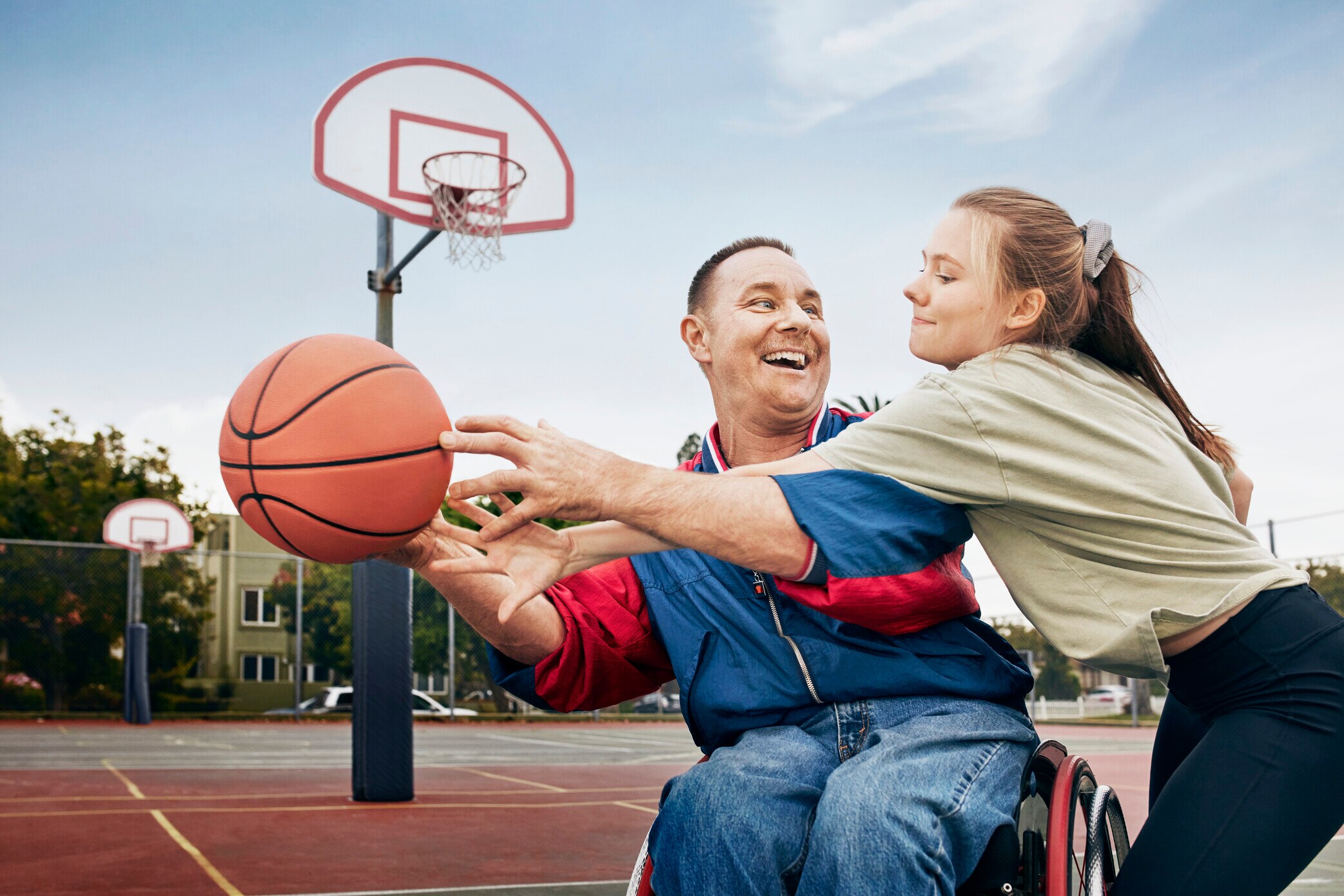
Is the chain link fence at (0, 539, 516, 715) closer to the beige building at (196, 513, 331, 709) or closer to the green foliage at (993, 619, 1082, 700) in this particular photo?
the beige building at (196, 513, 331, 709)

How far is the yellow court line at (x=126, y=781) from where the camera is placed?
768 centimetres

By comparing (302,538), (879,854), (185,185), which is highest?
(185,185)

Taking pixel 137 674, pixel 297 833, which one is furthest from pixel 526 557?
pixel 137 674

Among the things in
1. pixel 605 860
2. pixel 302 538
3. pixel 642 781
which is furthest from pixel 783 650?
pixel 642 781

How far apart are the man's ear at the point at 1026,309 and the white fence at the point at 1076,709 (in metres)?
21.1

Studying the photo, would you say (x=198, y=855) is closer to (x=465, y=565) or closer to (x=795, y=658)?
(x=465, y=565)

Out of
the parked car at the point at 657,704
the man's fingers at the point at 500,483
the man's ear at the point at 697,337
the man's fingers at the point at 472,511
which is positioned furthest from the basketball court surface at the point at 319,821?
the parked car at the point at 657,704

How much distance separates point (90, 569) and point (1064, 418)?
63.9 ft

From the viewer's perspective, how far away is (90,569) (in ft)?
59.9

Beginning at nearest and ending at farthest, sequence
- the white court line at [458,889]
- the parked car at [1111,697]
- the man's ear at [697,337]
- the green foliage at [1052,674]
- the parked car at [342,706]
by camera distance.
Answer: the man's ear at [697,337]
the white court line at [458,889]
the green foliage at [1052,674]
the parked car at [342,706]
the parked car at [1111,697]

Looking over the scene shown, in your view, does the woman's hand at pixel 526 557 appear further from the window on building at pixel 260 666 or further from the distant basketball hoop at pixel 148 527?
the window on building at pixel 260 666

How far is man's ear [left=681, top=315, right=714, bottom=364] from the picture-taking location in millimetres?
2686

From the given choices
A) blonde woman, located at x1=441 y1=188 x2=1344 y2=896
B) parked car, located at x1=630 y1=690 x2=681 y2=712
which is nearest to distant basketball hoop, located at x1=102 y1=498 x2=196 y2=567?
parked car, located at x1=630 y1=690 x2=681 y2=712

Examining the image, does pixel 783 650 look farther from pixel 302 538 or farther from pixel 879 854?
pixel 302 538
